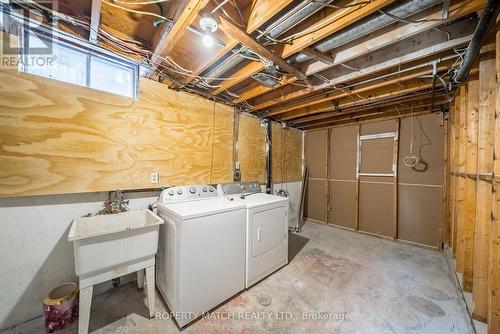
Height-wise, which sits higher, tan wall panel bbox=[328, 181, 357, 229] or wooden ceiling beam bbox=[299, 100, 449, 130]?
wooden ceiling beam bbox=[299, 100, 449, 130]

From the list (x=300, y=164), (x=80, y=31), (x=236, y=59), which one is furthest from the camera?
(x=300, y=164)

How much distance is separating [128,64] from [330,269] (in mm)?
3423

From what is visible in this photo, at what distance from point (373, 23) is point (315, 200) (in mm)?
3729

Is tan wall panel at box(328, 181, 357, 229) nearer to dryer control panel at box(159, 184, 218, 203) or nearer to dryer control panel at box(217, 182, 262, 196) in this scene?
dryer control panel at box(217, 182, 262, 196)

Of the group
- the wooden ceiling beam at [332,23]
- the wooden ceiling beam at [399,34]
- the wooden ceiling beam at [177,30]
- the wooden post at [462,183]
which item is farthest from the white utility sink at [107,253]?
the wooden post at [462,183]

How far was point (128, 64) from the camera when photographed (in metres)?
1.98

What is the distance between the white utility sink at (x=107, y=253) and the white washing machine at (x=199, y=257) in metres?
0.16

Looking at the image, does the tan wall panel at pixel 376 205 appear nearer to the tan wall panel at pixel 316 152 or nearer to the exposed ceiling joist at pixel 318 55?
the tan wall panel at pixel 316 152

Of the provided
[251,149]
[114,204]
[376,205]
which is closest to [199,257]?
[114,204]

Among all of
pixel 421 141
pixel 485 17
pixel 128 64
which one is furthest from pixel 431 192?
pixel 128 64

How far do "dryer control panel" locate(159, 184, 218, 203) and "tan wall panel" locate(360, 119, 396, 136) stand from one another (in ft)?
10.7

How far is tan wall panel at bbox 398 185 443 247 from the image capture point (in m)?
3.00

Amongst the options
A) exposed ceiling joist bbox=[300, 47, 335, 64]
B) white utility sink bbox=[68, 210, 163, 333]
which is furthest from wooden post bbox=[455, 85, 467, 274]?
white utility sink bbox=[68, 210, 163, 333]

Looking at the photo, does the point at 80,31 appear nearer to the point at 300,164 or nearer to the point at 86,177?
the point at 86,177
